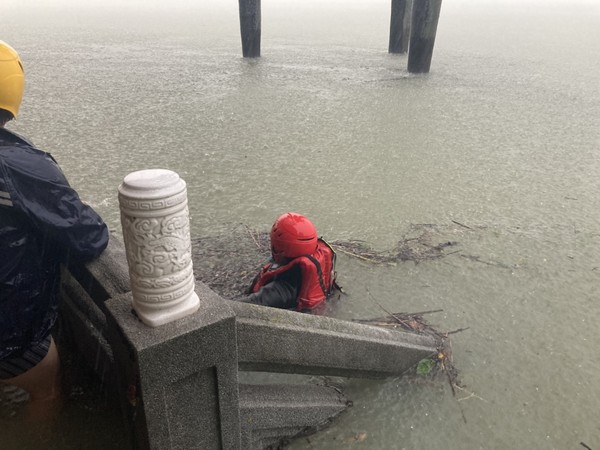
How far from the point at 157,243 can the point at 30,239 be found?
0.54 metres

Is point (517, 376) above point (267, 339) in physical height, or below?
below

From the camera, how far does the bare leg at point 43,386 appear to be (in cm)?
161

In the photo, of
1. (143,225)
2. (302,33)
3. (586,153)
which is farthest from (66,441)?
(302,33)

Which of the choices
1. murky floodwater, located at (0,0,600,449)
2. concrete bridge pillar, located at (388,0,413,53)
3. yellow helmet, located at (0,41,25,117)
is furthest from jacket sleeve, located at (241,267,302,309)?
concrete bridge pillar, located at (388,0,413,53)

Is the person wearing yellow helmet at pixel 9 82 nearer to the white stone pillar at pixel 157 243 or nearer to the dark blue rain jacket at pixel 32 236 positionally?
the dark blue rain jacket at pixel 32 236

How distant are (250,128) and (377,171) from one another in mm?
1577

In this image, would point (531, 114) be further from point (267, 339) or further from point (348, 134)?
point (267, 339)

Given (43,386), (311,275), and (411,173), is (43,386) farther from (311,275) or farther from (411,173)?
(411,173)

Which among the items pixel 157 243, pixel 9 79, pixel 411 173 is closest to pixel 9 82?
pixel 9 79

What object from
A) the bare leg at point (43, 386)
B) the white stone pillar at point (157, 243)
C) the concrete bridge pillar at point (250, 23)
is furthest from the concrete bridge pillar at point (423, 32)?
the white stone pillar at point (157, 243)

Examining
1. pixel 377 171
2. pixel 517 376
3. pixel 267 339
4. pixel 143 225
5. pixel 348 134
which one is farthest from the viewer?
pixel 348 134

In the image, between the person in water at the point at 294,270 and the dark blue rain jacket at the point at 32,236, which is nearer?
the dark blue rain jacket at the point at 32,236

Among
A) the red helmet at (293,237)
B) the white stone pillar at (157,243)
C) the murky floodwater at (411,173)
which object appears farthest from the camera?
the red helmet at (293,237)

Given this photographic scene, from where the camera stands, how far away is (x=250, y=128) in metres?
5.04
